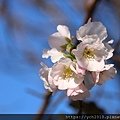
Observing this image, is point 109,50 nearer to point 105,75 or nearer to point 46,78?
point 105,75

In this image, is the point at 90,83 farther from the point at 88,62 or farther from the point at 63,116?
the point at 63,116

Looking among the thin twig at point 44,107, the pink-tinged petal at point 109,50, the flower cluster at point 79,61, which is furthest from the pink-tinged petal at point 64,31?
the thin twig at point 44,107

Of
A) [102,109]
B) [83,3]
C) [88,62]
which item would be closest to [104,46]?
[88,62]

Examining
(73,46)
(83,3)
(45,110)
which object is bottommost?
(45,110)

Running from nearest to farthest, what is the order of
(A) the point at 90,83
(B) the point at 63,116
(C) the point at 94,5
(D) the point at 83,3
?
1. (A) the point at 90,83
2. (C) the point at 94,5
3. (B) the point at 63,116
4. (D) the point at 83,3

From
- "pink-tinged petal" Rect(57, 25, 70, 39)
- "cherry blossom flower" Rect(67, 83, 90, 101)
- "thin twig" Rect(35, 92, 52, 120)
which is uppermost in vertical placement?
"pink-tinged petal" Rect(57, 25, 70, 39)

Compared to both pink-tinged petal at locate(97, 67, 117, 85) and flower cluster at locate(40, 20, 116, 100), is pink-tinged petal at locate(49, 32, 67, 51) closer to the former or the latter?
flower cluster at locate(40, 20, 116, 100)

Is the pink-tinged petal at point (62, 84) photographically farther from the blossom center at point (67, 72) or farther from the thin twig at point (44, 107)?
the thin twig at point (44, 107)

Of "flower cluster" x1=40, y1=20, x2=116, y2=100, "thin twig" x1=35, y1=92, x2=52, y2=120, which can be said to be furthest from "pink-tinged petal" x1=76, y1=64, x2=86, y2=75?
"thin twig" x1=35, y1=92, x2=52, y2=120

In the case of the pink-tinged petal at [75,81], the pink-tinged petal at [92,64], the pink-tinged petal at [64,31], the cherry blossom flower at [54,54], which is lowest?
the pink-tinged petal at [75,81]
